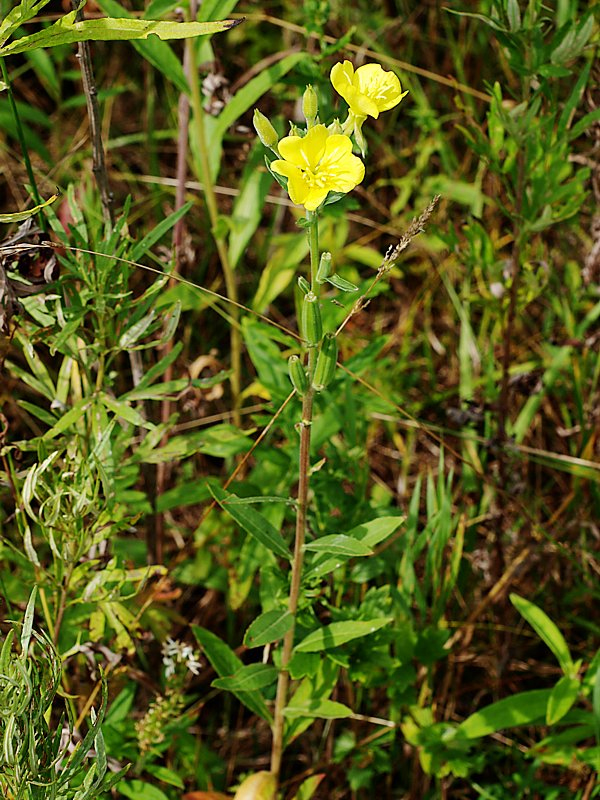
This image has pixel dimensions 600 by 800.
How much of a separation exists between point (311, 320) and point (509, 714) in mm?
1070

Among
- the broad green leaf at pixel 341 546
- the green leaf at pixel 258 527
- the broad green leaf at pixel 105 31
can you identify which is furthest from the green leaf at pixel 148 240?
the broad green leaf at pixel 341 546

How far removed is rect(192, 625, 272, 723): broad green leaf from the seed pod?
60cm

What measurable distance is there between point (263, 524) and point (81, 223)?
2.16 ft

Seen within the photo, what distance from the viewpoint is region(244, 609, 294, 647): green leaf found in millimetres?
1527

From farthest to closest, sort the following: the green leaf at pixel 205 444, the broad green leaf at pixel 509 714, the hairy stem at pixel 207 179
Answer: the hairy stem at pixel 207 179 → the broad green leaf at pixel 509 714 → the green leaf at pixel 205 444

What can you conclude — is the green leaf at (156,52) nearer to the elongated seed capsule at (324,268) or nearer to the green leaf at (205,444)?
the green leaf at (205,444)

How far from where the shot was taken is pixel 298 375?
4.47 feet

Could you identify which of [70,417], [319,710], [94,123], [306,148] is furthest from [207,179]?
[319,710]

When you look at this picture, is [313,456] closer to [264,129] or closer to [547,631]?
[547,631]

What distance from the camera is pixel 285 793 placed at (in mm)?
2082

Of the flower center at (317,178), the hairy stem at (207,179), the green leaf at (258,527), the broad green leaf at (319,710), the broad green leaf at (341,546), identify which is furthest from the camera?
the hairy stem at (207,179)

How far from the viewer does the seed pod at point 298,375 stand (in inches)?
52.2

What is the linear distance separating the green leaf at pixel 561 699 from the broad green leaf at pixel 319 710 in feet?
1.49

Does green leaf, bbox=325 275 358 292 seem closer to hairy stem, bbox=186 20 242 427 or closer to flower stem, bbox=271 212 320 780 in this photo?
flower stem, bbox=271 212 320 780
